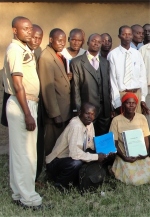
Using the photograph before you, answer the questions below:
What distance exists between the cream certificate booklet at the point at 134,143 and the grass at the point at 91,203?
416 mm

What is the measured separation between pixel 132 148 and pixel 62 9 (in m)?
2.84

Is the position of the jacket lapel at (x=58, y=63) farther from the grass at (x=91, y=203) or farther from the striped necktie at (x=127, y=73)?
the grass at (x=91, y=203)

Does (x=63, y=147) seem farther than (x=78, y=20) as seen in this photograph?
No

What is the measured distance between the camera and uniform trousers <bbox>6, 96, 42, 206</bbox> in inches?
150

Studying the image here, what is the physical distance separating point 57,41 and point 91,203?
1928 millimetres

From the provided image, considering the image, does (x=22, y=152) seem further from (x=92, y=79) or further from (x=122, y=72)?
(x=122, y=72)

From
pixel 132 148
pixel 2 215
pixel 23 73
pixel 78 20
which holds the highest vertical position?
pixel 78 20

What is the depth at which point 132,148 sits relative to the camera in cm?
479

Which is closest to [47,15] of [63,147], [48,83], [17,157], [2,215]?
[48,83]

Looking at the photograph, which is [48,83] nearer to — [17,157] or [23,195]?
[17,157]

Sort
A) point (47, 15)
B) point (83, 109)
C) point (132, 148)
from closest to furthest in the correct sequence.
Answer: point (83, 109), point (132, 148), point (47, 15)

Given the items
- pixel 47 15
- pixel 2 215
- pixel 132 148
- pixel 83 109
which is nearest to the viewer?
pixel 2 215

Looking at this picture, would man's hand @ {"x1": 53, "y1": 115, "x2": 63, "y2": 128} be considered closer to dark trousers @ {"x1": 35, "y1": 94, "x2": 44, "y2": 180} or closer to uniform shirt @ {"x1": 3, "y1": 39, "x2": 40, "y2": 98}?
dark trousers @ {"x1": 35, "y1": 94, "x2": 44, "y2": 180}

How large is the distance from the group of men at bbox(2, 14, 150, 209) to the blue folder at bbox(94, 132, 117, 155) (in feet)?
0.26
